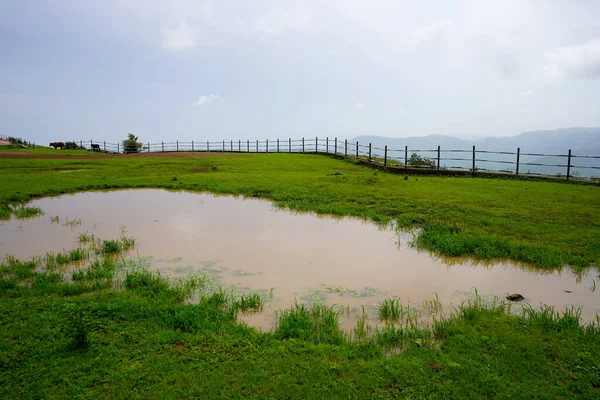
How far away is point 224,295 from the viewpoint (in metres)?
5.50

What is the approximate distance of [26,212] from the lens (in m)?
10.8

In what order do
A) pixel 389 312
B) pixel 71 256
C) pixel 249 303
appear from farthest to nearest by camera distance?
pixel 71 256 → pixel 249 303 → pixel 389 312

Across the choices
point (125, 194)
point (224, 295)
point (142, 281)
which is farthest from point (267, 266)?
point (125, 194)

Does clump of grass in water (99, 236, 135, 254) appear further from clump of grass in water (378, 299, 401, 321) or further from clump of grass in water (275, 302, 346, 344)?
clump of grass in water (378, 299, 401, 321)

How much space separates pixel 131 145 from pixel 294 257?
47102mm

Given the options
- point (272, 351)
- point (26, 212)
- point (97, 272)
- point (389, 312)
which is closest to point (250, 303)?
point (272, 351)

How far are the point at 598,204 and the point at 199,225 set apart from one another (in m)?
11.9

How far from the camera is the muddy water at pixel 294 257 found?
5.81m

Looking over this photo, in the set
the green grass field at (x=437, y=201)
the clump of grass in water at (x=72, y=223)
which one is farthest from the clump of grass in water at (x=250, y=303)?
the clump of grass in water at (x=72, y=223)

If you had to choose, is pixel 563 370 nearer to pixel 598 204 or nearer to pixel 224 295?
pixel 224 295

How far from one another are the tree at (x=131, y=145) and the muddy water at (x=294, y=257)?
3968cm

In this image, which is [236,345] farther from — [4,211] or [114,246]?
[4,211]

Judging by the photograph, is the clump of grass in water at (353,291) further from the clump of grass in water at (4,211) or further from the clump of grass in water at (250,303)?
the clump of grass in water at (4,211)

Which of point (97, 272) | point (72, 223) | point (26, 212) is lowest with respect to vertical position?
point (97, 272)
